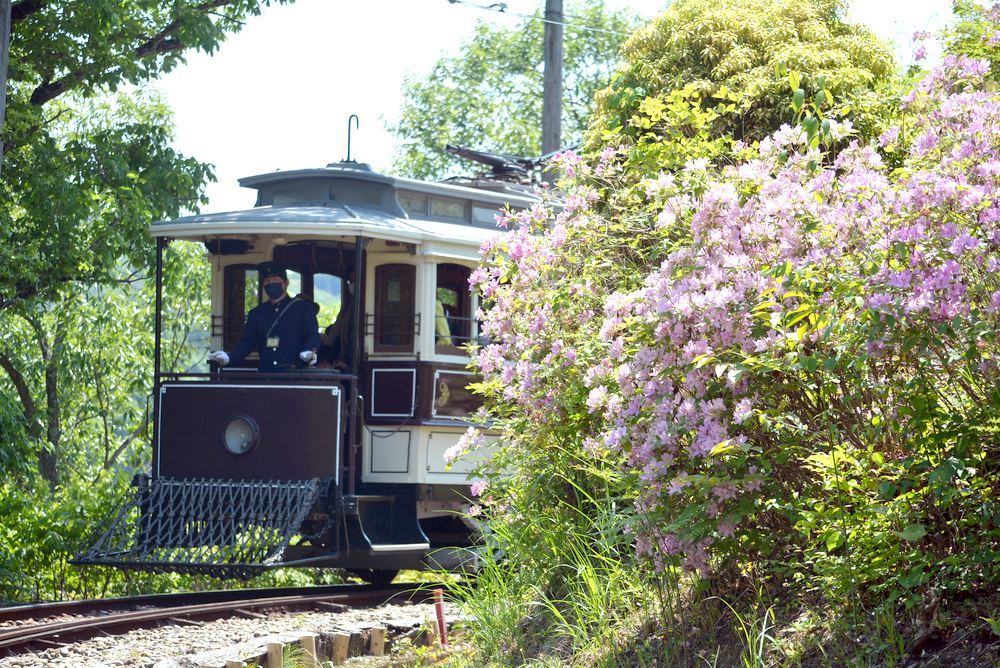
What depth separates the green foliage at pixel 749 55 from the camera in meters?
8.00

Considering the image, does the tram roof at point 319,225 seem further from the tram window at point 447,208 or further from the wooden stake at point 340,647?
the wooden stake at point 340,647

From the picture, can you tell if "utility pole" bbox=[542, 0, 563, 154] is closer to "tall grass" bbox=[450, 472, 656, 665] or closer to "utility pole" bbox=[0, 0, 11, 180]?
"utility pole" bbox=[0, 0, 11, 180]

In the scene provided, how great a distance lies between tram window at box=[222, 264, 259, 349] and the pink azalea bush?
7043 mm

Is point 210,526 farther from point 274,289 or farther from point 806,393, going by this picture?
point 806,393

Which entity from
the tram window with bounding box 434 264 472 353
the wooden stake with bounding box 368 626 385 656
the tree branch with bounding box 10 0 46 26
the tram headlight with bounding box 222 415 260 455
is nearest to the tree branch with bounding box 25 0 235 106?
the tree branch with bounding box 10 0 46 26

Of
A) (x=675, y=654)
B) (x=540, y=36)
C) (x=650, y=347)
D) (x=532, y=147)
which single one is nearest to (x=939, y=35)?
(x=650, y=347)

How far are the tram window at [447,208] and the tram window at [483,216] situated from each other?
133 mm

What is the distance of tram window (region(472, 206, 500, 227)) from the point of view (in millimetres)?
12609

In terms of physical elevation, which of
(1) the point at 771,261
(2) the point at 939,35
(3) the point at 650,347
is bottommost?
(3) the point at 650,347

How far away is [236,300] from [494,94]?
2367cm

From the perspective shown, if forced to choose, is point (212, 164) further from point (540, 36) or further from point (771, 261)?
point (540, 36)

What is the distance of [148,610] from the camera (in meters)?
9.75

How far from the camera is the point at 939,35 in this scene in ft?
18.8

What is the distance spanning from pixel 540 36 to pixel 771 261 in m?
32.0
